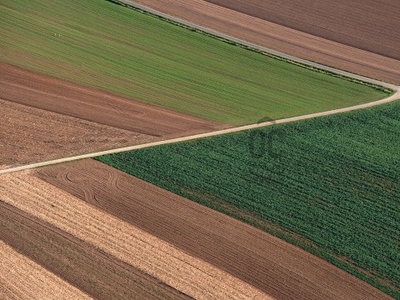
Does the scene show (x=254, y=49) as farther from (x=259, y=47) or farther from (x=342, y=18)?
(x=342, y=18)

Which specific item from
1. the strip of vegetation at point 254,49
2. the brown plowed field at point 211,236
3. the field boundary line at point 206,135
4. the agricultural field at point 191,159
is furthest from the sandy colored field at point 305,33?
the brown plowed field at point 211,236

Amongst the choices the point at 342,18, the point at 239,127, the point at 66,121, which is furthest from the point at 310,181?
the point at 342,18

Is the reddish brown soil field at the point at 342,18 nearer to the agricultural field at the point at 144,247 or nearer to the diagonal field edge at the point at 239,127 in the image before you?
the diagonal field edge at the point at 239,127

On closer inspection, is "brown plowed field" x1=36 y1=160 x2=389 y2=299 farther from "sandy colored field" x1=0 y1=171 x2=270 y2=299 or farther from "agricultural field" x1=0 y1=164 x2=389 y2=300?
"sandy colored field" x1=0 y1=171 x2=270 y2=299

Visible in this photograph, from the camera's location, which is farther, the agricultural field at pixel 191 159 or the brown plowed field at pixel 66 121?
the brown plowed field at pixel 66 121

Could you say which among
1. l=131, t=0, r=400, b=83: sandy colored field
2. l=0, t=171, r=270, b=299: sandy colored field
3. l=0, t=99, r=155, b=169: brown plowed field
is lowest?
l=0, t=171, r=270, b=299: sandy colored field

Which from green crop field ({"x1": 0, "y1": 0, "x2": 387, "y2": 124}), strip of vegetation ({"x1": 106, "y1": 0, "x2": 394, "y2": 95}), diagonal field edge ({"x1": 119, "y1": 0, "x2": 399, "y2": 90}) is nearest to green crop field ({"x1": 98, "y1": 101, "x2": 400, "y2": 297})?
green crop field ({"x1": 0, "y1": 0, "x2": 387, "y2": 124})
